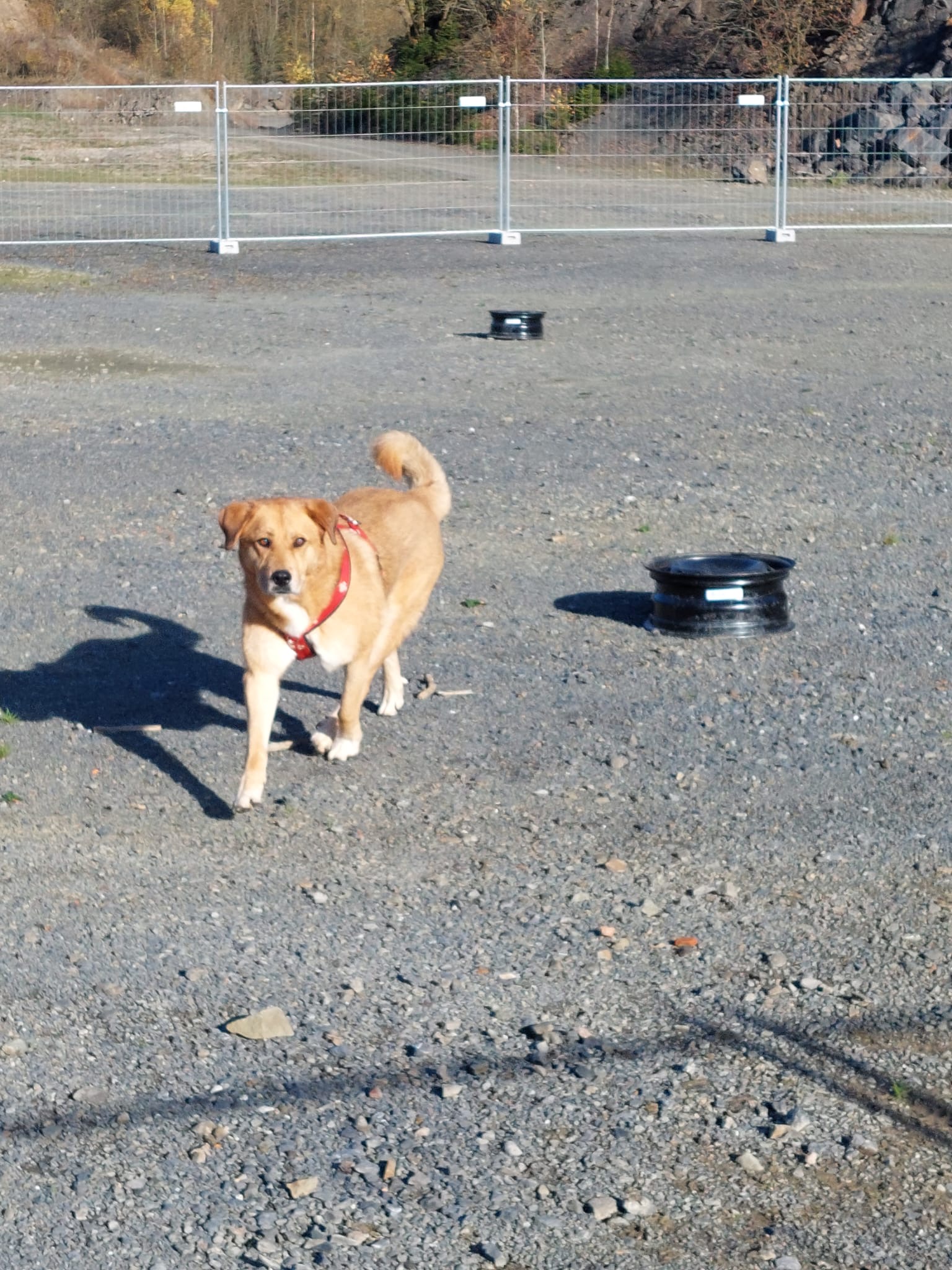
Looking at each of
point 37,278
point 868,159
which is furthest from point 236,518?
point 868,159

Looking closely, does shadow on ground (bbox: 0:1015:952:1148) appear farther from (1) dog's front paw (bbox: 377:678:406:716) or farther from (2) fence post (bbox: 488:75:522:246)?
(2) fence post (bbox: 488:75:522:246)

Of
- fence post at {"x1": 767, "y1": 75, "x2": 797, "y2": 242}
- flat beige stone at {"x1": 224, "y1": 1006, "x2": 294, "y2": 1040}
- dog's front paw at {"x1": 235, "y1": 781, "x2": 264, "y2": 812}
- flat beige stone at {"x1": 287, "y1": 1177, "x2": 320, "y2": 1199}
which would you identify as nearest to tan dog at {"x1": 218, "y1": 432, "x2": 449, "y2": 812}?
dog's front paw at {"x1": 235, "y1": 781, "x2": 264, "y2": 812}

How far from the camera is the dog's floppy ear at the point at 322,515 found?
17.3 feet

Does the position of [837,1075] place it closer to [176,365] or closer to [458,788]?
[458,788]

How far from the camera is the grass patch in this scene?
17.8 metres

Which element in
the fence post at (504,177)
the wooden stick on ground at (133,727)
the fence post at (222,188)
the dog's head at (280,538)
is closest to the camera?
the dog's head at (280,538)

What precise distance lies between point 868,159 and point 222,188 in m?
12.4

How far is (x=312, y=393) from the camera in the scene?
1220 centimetres

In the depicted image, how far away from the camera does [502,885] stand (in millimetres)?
4777

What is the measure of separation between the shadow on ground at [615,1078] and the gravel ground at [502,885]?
1 centimetres

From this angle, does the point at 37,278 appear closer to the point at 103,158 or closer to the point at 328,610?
the point at 103,158

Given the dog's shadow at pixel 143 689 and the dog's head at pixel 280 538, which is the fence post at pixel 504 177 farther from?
the dog's head at pixel 280 538

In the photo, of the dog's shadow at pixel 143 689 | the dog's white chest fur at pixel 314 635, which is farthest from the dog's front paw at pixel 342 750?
Result: the dog's shadow at pixel 143 689

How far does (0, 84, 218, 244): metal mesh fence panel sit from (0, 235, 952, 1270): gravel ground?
14366 mm
